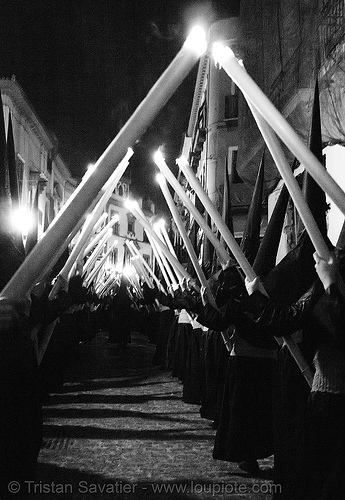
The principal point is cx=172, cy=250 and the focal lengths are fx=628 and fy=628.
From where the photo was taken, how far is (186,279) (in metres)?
8.08

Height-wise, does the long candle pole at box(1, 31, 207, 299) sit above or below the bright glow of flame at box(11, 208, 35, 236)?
below

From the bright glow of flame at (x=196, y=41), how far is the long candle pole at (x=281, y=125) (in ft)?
1.44

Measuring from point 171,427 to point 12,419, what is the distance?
5.40 metres

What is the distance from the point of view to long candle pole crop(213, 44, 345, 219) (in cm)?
338

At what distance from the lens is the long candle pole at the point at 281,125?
3.38 metres

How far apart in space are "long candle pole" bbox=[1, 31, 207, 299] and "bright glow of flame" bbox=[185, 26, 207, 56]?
25 centimetres

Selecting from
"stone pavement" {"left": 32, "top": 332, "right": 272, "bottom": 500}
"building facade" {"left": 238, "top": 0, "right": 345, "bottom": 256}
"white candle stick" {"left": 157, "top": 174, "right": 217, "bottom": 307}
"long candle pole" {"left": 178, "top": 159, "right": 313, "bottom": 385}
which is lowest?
"stone pavement" {"left": 32, "top": 332, "right": 272, "bottom": 500}

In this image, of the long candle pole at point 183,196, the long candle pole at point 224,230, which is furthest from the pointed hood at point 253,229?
the long candle pole at point 224,230

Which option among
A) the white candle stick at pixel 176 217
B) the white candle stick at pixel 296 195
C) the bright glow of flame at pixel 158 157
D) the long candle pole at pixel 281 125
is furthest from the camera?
the white candle stick at pixel 176 217

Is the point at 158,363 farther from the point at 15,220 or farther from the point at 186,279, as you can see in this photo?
the point at 15,220

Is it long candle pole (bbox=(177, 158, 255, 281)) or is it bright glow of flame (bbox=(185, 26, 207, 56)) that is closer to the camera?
bright glow of flame (bbox=(185, 26, 207, 56))

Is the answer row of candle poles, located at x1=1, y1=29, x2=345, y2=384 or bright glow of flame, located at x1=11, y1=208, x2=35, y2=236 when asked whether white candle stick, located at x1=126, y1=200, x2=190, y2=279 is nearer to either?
bright glow of flame, located at x1=11, y1=208, x2=35, y2=236

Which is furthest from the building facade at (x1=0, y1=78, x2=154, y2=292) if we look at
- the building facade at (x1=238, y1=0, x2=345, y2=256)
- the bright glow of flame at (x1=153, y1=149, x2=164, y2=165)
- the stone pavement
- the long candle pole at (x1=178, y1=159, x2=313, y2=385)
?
the long candle pole at (x1=178, y1=159, x2=313, y2=385)

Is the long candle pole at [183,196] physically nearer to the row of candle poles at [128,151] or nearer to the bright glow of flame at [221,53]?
the row of candle poles at [128,151]
